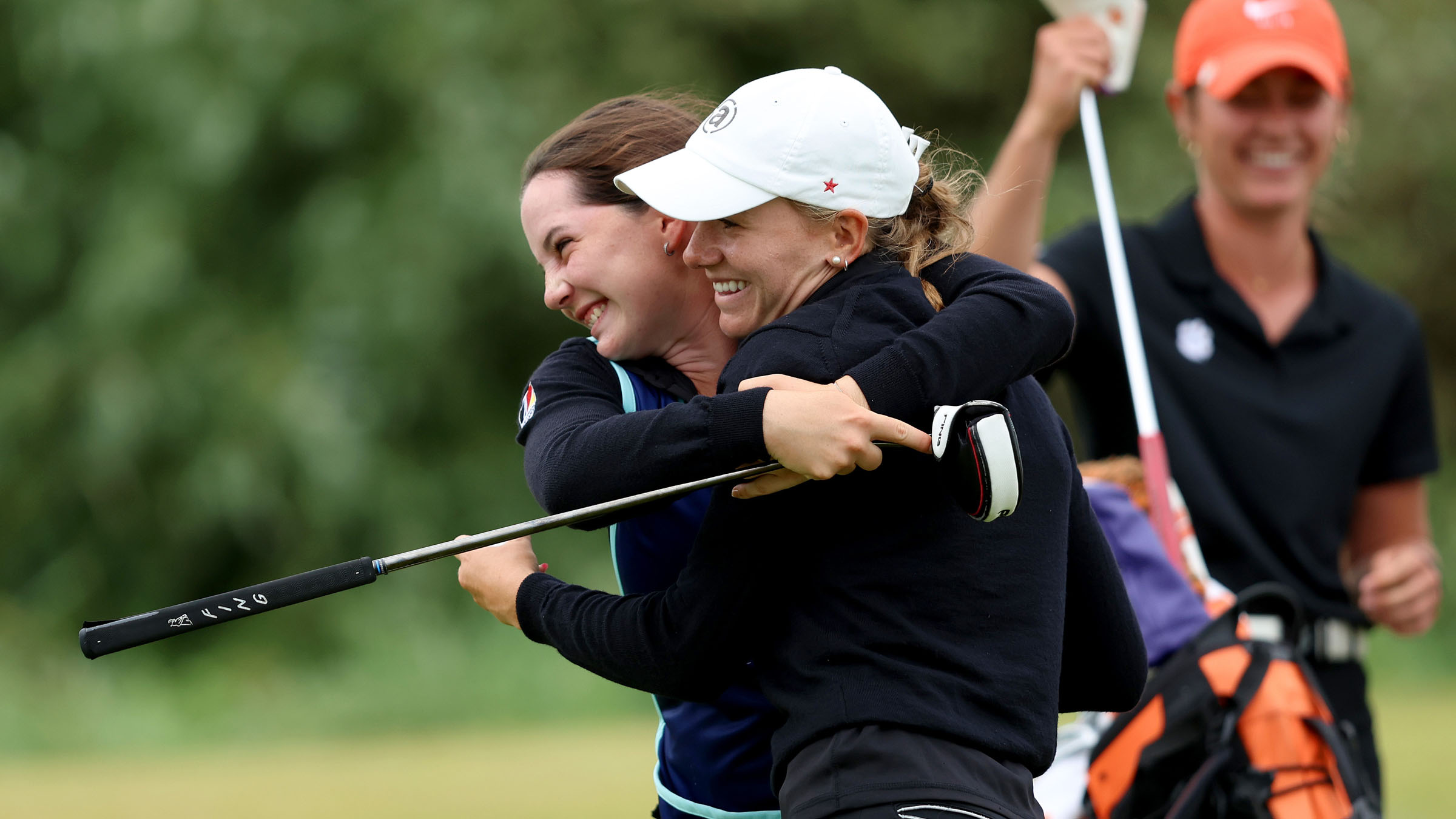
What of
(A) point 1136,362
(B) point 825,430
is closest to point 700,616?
(B) point 825,430

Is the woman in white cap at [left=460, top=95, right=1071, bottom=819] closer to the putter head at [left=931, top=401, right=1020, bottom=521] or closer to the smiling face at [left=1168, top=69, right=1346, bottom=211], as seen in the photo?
the putter head at [left=931, top=401, right=1020, bottom=521]

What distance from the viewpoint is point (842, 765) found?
1579mm

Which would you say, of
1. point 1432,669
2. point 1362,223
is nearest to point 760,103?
point 1432,669

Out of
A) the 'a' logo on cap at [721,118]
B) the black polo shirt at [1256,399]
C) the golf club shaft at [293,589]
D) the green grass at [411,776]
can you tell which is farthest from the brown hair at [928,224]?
the green grass at [411,776]

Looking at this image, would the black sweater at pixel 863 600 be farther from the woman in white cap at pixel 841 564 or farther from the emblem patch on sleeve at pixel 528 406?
the emblem patch on sleeve at pixel 528 406

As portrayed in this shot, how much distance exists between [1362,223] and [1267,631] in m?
8.10

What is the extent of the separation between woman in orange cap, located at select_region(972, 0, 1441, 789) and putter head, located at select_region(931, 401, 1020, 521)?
4.76 feet

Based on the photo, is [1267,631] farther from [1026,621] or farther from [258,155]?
[258,155]

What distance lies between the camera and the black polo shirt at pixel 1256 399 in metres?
3.12

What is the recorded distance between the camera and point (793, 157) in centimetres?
171

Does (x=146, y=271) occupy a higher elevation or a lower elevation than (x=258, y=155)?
lower

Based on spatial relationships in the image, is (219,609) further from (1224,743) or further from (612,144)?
(1224,743)

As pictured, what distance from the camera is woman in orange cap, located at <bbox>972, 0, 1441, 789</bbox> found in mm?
3105

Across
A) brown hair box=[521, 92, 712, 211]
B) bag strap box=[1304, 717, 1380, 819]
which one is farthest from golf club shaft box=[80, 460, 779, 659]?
bag strap box=[1304, 717, 1380, 819]
